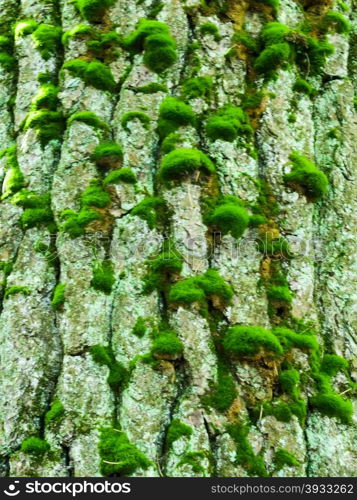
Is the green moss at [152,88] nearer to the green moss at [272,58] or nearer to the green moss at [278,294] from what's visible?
the green moss at [272,58]

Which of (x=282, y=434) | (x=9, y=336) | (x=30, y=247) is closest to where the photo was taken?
(x=282, y=434)

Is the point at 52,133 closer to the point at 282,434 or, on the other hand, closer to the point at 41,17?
the point at 41,17

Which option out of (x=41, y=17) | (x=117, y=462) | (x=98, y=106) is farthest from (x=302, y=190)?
(x=41, y=17)

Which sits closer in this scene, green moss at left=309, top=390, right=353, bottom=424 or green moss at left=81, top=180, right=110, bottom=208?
green moss at left=309, top=390, right=353, bottom=424

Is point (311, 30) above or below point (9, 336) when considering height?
above

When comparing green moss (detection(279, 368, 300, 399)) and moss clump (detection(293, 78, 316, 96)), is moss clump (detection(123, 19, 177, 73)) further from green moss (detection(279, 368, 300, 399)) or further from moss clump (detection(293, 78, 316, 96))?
green moss (detection(279, 368, 300, 399))

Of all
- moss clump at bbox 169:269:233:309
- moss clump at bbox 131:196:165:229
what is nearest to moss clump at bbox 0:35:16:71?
moss clump at bbox 131:196:165:229
